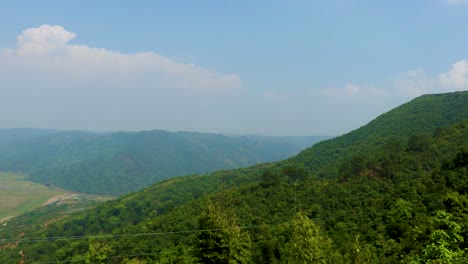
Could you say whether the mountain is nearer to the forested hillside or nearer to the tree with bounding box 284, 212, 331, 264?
the forested hillside

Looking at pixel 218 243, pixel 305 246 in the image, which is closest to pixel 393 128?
pixel 305 246

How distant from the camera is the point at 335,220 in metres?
53.5

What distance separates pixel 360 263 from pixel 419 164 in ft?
143

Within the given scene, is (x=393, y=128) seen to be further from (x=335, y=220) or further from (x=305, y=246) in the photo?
(x=305, y=246)

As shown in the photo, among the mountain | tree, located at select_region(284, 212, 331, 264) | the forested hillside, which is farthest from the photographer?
the mountain

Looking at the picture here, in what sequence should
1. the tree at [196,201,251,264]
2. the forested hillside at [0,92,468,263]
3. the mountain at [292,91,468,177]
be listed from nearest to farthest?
the forested hillside at [0,92,468,263] < the tree at [196,201,251,264] < the mountain at [292,91,468,177]

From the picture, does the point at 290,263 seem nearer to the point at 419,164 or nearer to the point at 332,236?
the point at 332,236

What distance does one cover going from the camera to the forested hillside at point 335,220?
3047 cm

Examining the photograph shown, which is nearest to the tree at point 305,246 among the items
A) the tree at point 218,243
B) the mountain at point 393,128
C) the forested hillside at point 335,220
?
the forested hillside at point 335,220

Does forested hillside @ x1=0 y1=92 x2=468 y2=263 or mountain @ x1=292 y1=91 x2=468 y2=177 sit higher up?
mountain @ x1=292 y1=91 x2=468 y2=177

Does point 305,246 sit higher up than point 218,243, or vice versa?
point 218,243

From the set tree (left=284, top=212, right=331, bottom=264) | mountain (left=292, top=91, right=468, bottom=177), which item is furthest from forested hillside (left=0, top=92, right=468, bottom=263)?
mountain (left=292, top=91, right=468, bottom=177)

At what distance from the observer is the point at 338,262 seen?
3328 cm

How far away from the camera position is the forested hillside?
3047 cm
